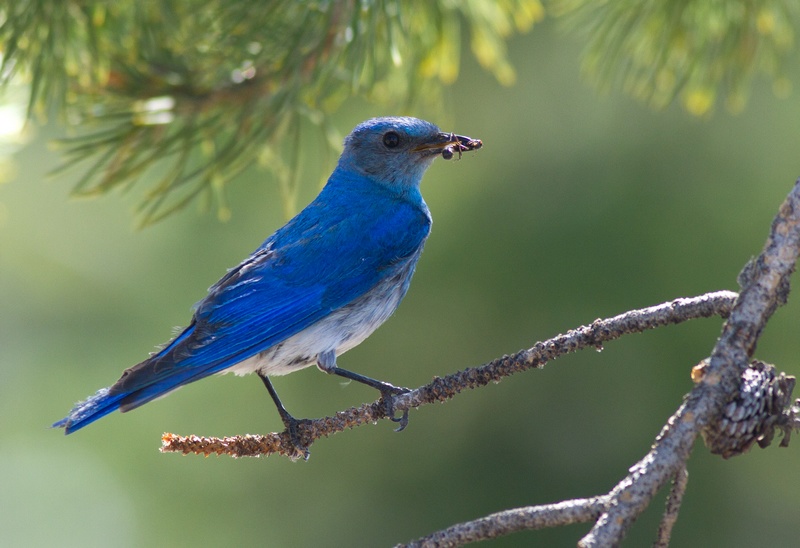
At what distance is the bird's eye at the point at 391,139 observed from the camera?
3457mm

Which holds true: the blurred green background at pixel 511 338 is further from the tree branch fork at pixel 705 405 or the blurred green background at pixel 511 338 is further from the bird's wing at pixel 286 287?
the tree branch fork at pixel 705 405

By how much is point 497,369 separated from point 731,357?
1.66 feet

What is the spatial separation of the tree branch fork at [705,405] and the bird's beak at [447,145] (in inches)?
61.8

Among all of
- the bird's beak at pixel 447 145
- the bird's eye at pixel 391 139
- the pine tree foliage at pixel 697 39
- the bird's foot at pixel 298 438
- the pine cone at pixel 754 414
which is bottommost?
the bird's foot at pixel 298 438

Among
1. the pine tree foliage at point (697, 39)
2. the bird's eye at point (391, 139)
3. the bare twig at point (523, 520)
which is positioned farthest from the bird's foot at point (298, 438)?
the pine tree foliage at point (697, 39)

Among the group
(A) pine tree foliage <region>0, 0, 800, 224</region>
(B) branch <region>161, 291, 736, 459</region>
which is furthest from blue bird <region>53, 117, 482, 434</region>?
(B) branch <region>161, 291, 736, 459</region>

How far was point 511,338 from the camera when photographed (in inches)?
141

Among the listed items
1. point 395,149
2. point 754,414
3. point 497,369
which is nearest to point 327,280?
point 395,149

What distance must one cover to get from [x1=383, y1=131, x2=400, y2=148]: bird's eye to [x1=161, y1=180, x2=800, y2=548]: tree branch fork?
188 centimetres

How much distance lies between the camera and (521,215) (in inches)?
143

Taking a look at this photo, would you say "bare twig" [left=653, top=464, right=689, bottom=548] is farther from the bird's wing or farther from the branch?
the bird's wing

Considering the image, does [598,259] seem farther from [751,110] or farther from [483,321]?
Result: [751,110]

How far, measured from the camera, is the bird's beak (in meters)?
3.17

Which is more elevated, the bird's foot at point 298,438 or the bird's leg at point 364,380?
the bird's leg at point 364,380
